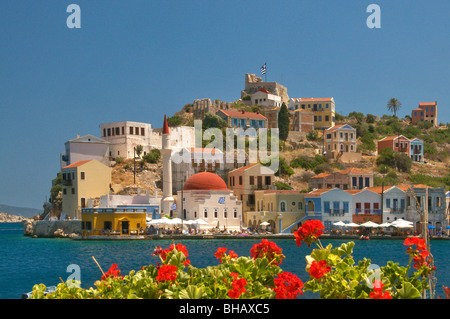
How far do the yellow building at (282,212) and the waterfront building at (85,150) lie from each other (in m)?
25.0

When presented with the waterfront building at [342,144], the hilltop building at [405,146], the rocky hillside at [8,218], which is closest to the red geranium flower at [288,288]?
the waterfront building at [342,144]

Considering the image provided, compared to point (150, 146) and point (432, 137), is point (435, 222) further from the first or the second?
point (432, 137)

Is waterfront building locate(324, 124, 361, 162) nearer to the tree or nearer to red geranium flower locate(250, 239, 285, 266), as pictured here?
the tree

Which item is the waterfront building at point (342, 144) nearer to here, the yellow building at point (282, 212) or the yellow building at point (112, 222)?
the yellow building at point (282, 212)

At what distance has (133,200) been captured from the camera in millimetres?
59406

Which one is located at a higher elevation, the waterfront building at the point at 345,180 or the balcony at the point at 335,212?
the waterfront building at the point at 345,180

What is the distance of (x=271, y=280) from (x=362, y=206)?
50743 mm

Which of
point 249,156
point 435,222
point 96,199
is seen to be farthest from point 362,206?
point 96,199

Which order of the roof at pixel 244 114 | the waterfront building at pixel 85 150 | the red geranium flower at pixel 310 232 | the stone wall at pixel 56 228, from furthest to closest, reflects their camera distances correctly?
the roof at pixel 244 114 → the waterfront building at pixel 85 150 → the stone wall at pixel 56 228 → the red geranium flower at pixel 310 232

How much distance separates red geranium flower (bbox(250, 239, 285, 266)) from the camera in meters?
9.22

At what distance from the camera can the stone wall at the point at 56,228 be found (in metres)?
58.0

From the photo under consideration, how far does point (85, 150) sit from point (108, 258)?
37.5m

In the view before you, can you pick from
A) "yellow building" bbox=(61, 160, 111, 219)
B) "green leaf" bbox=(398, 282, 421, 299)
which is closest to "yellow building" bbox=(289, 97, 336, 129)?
"yellow building" bbox=(61, 160, 111, 219)

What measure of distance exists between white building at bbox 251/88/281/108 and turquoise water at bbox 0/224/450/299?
49535 mm
